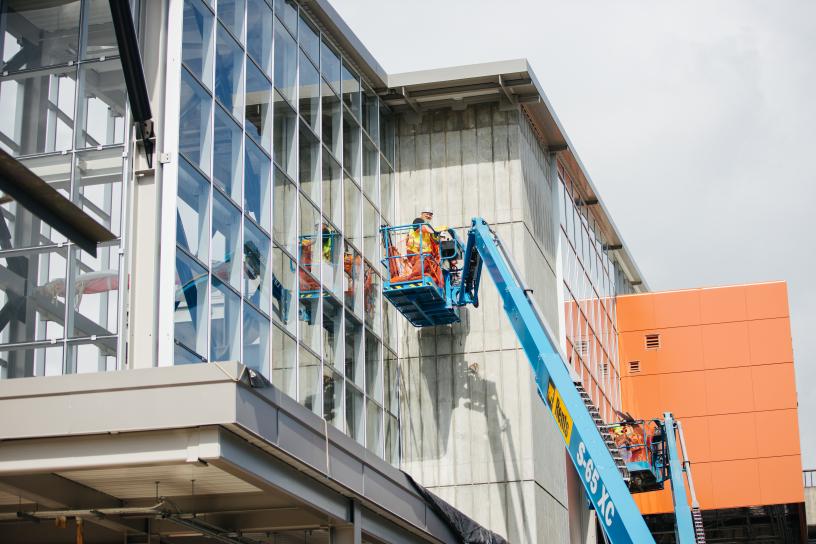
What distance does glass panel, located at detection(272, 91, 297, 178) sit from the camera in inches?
1020

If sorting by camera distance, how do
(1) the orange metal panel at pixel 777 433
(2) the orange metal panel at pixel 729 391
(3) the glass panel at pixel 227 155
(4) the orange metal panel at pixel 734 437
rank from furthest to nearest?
(2) the orange metal panel at pixel 729 391, (4) the orange metal panel at pixel 734 437, (1) the orange metal panel at pixel 777 433, (3) the glass panel at pixel 227 155

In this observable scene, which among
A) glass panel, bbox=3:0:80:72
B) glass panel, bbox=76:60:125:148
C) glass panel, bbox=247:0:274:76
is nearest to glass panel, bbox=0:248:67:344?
glass panel, bbox=76:60:125:148

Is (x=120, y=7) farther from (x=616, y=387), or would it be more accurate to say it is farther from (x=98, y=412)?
(x=616, y=387)

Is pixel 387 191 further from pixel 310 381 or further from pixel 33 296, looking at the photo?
pixel 33 296

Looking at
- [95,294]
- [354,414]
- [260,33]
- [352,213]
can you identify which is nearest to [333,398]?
[354,414]

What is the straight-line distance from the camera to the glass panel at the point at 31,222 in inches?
779

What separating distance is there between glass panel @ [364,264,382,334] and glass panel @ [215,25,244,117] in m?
7.57

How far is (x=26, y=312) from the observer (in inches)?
762

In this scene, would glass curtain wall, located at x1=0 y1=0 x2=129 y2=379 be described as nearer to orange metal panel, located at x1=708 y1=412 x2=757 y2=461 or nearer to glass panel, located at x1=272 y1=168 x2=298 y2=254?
glass panel, located at x1=272 y1=168 x2=298 y2=254

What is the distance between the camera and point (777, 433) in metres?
41.2

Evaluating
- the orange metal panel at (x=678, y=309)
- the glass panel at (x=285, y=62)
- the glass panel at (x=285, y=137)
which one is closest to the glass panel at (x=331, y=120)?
the glass panel at (x=285, y=62)

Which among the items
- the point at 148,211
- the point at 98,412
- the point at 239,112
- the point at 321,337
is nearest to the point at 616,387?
the point at 321,337

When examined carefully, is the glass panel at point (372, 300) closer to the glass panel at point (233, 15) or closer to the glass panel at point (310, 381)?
the glass panel at point (310, 381)

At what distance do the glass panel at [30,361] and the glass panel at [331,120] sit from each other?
431 inches
